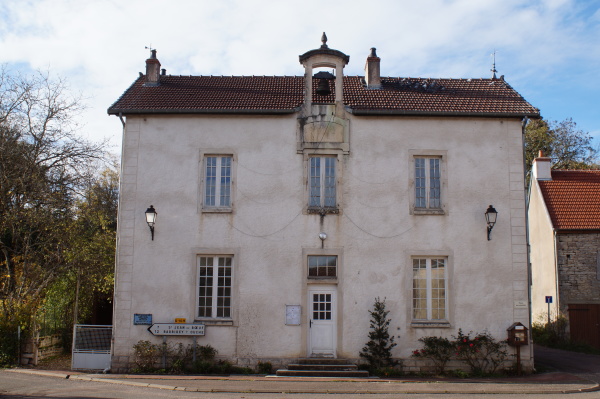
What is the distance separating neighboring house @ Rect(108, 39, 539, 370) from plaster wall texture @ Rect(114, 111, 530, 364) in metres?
0.03

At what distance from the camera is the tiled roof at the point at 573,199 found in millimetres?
22781

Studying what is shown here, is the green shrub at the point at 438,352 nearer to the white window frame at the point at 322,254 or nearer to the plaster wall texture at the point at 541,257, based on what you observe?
the white window frame at the point at 322,254

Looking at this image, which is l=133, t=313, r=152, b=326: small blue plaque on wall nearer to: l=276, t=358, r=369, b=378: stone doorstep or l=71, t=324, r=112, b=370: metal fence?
l=71, t=324, r=112, b=370: metal fence

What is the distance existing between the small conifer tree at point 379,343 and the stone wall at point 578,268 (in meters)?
10.8

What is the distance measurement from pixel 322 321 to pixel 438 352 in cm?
304

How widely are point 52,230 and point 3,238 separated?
2.78 meters

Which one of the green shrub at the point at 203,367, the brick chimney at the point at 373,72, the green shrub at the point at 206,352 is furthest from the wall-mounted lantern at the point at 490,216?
the green shrub at the point at 203,367

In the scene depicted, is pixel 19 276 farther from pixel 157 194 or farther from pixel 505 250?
pixel 505 250

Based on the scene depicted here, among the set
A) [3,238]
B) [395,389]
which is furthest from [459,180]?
[3,238]

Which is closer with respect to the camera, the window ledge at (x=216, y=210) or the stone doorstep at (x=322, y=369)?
the stone doorstep at (x=322, y=369)

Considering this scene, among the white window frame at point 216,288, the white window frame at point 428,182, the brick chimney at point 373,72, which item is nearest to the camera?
the white window frame at point 216,288

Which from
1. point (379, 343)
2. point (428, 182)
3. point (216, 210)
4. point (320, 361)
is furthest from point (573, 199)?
point (216, 210)

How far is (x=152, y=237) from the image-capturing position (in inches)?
607

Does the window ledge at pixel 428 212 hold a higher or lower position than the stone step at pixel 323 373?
higher
